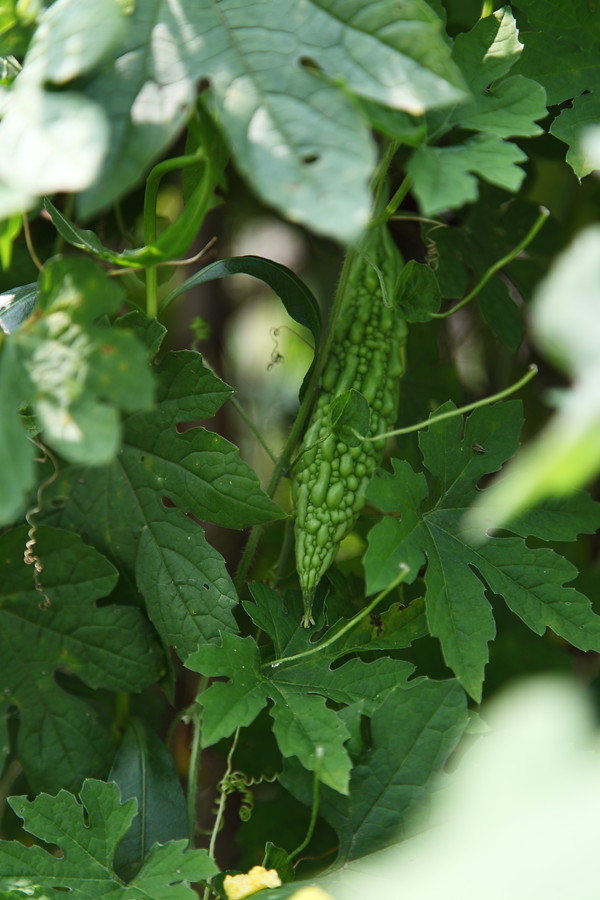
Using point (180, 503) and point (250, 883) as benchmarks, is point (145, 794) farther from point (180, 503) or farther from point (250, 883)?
point (180, 503)

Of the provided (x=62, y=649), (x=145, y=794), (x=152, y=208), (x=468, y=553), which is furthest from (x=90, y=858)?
(x=152, y=208)

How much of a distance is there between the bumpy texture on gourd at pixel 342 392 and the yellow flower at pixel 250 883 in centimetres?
26

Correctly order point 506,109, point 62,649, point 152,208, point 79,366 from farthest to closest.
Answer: point 62,649 → point 152,208 → point 506,109 → point 79,366

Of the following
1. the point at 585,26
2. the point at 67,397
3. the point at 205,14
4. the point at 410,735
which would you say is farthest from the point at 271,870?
the point at 585,26

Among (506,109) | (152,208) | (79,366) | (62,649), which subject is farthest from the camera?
(62,649)

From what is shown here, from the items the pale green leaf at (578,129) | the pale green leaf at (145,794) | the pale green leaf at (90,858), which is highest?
the pale green leaf at (578,129)

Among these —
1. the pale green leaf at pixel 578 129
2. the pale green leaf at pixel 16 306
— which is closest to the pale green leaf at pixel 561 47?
the pale green leaf at pixel 578 129

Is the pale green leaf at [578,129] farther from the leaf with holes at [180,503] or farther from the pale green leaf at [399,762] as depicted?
the pale green leaf at [399,762]

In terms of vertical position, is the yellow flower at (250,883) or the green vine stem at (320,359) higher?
the green vine stem at (320,359)

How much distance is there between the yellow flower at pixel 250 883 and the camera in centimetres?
80

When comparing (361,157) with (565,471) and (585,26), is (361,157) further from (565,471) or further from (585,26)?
(585,26)

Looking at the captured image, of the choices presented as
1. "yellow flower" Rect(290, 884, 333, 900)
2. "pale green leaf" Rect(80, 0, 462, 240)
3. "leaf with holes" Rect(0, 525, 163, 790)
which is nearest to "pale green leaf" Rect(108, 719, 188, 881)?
"leaf with holes" Rect(0, 525, 163, 790)

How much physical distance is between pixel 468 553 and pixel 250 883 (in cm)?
41

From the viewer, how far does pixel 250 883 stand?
81 centimetres
